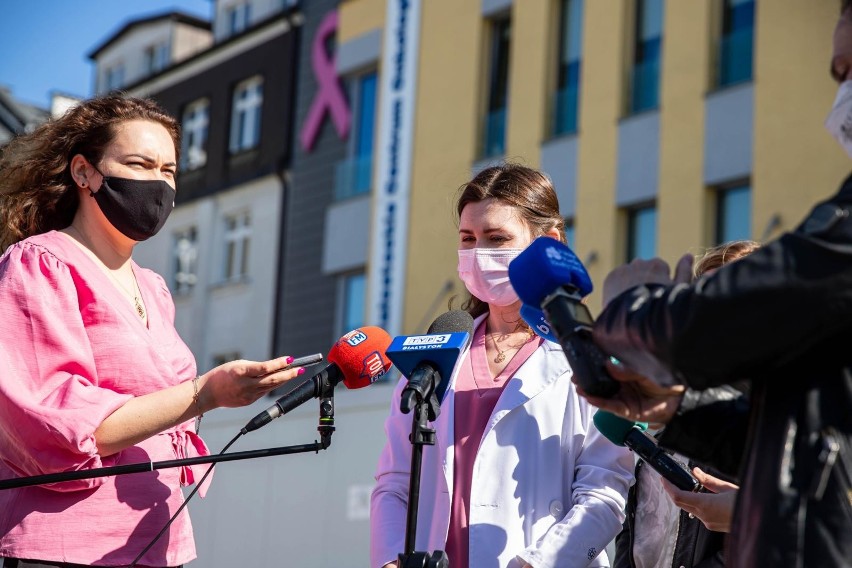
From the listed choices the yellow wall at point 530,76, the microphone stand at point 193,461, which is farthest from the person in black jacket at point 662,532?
the yellow wall at point 530,76

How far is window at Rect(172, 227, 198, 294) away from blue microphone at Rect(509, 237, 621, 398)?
84.3ft

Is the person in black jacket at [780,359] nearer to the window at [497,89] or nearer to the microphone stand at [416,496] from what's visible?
the microphone stand at [416,496]

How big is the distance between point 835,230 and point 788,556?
2.06 feet

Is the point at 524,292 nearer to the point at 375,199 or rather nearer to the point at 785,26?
the point at 785,26

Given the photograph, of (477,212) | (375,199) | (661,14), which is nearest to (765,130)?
(661,14)

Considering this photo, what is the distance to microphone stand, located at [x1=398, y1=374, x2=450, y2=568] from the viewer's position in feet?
10.3

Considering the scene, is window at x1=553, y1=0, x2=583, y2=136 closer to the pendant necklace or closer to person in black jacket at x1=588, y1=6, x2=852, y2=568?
the pendant necklace

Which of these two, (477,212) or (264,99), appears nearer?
(477,212)

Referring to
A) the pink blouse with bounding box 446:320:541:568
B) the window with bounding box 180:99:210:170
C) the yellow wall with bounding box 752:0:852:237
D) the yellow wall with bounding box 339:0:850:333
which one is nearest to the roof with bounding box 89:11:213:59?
the window with bounding box 180:99:210:170

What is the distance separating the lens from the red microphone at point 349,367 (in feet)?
11.2

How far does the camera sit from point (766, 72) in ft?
53.9

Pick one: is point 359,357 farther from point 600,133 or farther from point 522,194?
point 600,133

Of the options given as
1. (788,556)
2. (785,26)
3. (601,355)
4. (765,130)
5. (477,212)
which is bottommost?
(788,556)

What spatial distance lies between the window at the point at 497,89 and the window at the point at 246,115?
7.58m
